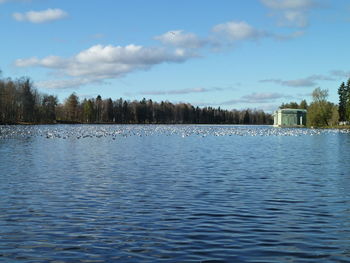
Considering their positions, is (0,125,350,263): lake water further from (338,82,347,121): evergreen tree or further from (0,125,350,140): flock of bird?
(338,82,347,121): evergreen tree

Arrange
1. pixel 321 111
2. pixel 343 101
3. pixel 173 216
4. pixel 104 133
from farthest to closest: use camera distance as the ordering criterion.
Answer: pixel 343 101 → pixel 321 111 → pixel 104 133 → pixel 173 216

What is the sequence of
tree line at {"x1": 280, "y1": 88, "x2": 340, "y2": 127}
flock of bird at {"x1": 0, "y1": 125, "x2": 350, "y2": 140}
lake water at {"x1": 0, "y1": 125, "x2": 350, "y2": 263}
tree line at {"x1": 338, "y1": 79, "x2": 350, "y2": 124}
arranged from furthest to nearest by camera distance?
tree line at {"x1": 338, "y1": 79, "x2": 350, "y2": 124} → tree line at {"x1": 280, "y1": 88, "x2": 340, "y2": 127} → flock of bird at {"x1": 0, "y1": 125, "x2": 350, "y2": 140} → lake water at {"x1": 0, "y1": 125, "x2": 350, "y2": 263}

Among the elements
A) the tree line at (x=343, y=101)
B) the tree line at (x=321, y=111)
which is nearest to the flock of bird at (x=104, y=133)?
the tree line at (x=321, y=111)

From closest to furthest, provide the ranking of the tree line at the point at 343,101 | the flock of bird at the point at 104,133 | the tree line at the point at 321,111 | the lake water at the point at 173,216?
the lake water at the point at 173,216 < the flock of bird at the point at 104,133 < the tree line at the point at 321,111 < the tree line at the point at 343,101

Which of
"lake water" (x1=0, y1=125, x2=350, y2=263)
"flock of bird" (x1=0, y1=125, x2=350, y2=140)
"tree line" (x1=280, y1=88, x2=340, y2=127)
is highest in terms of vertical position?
"tree line" (x1=280, y1=88, x2=340, y2=127)

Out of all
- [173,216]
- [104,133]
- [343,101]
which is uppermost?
[343,101]

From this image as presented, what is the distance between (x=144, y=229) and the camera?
13.5 meters

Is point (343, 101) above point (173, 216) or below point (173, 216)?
above

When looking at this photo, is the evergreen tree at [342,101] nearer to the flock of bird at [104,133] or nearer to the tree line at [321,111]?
the tree line at [321,111]

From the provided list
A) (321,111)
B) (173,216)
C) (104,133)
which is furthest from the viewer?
(321,111)

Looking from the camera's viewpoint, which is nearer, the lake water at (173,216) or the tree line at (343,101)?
the lake water at (173,216)

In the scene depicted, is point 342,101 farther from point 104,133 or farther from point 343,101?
point 104,133

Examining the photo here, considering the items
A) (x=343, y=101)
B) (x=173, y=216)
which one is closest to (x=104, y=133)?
(x=173, y=216)

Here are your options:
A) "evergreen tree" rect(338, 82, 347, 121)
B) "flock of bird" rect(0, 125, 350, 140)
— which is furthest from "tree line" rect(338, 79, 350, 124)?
"flock of bird" rect(0, 125, 350, 140)
